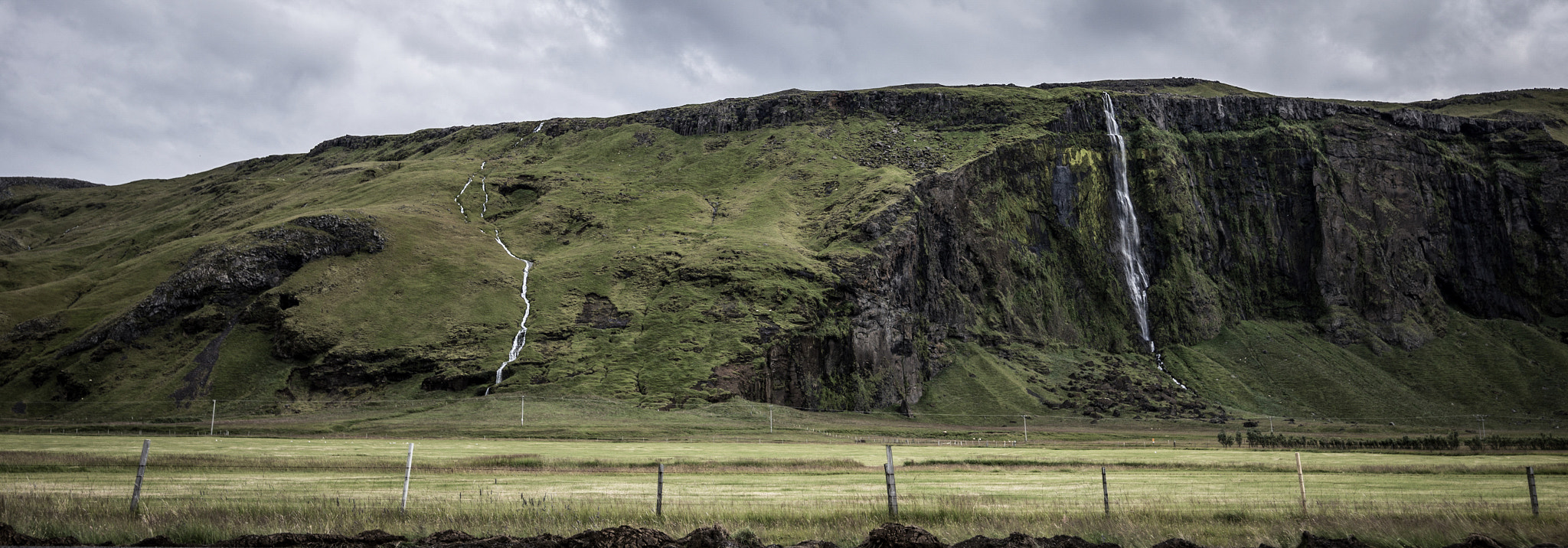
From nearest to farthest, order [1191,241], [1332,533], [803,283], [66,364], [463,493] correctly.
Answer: [1332,533] < [463,493] < [66,364] < [803,283] < [1191,241]

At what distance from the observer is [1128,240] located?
164 meters

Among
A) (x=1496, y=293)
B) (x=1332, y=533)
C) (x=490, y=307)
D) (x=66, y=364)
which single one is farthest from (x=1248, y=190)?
(x=66, y=364)

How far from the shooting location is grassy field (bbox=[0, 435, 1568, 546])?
18797mm

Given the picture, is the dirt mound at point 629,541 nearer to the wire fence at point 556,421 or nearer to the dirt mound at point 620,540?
the dirt mound at point 620,540

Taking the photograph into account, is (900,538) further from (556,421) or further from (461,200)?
(461,200)

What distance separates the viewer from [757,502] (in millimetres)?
25578

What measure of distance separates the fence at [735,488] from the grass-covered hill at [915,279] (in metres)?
67.4

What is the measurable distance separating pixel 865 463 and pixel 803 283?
80843 mm

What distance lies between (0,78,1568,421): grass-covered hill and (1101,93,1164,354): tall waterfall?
2.17m

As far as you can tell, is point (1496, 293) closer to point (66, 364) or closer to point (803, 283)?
point (803, 283)

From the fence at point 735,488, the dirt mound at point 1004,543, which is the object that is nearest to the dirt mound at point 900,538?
the dirt mound at point 1004,543

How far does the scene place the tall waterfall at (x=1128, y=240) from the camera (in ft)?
514

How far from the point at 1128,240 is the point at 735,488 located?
5904 inches

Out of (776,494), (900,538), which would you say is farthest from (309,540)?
(776,494)
